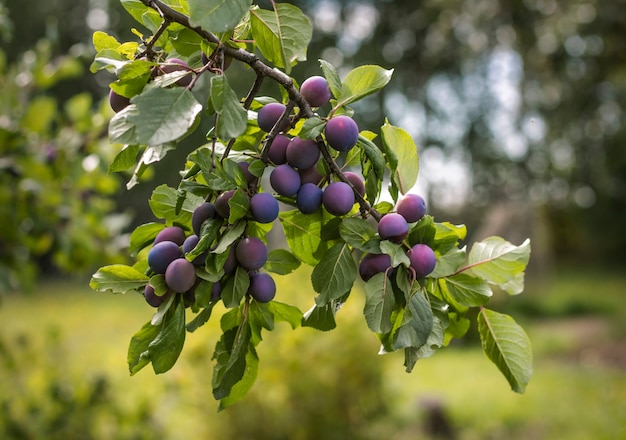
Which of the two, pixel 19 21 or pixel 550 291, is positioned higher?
pixel 19 21

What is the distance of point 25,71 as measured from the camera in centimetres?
174

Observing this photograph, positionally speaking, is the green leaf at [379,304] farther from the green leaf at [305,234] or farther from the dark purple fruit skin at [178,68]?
the dark purple fruit skin at [178,68]

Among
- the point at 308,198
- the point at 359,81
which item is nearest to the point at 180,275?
the point at 308,198

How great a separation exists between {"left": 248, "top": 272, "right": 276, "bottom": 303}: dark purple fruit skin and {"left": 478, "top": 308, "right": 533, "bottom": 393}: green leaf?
0.21 m

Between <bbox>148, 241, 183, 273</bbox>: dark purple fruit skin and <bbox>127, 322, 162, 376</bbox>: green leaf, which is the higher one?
<bbox>148, 241, 183, 273</bbox>: dark purple fruit skin

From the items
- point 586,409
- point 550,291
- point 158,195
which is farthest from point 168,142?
point 550,291

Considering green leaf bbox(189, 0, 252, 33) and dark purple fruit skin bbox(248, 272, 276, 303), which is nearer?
green leaf bbox(189, 0, 252, 33)

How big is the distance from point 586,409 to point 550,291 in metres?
4.37

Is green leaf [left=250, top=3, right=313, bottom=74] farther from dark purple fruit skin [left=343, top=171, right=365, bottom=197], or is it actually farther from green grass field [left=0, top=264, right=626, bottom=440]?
green grass field [left=0, top=264, right=626, bottom=440]

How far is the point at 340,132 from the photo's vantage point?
0.53m

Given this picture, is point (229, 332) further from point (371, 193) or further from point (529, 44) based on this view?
point (529, 44)

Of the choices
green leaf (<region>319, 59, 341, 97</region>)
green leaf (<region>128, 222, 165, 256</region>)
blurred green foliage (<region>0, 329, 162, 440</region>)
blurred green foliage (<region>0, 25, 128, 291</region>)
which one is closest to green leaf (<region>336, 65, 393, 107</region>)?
green leaf (<region>319, 59, 341, 97</region>)

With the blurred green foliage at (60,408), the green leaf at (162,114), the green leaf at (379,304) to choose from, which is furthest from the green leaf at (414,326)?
the blurred green foliage at (60,408)

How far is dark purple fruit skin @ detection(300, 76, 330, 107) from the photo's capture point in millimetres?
556
